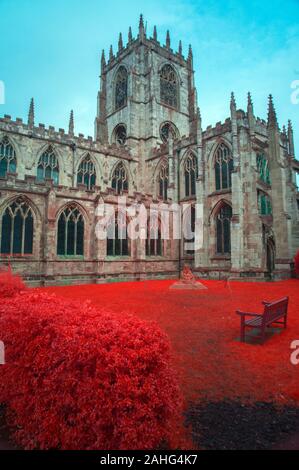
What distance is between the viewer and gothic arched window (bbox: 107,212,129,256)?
2123 centimetres

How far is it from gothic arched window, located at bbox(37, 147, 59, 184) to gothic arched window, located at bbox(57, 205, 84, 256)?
325 inches

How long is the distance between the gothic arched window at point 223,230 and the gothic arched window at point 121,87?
21.8 m

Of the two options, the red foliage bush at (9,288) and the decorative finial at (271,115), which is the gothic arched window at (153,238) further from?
the red foliage bush at (9,288)

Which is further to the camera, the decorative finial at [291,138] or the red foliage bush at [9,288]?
the decorative finial at [291,138]

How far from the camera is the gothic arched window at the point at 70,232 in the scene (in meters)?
19.0

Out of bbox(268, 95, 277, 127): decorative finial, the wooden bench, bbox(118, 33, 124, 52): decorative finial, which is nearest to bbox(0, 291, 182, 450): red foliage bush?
the wooden bench

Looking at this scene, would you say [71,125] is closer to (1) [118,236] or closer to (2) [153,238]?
(1) [118,236]

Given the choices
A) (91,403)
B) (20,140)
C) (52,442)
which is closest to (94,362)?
(91,403)

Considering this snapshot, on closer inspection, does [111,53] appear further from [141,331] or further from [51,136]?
[141,331]

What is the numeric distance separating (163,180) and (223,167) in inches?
312

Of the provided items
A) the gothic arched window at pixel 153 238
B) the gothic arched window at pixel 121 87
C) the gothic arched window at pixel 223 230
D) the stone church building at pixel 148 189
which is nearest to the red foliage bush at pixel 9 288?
the stone church building at pixel 148 189

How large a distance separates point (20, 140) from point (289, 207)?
26224mm

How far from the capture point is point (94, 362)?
8.59 ft

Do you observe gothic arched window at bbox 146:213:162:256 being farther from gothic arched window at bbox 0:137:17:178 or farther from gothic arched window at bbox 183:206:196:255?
gothic arched window at bbox 0:137:17:178
